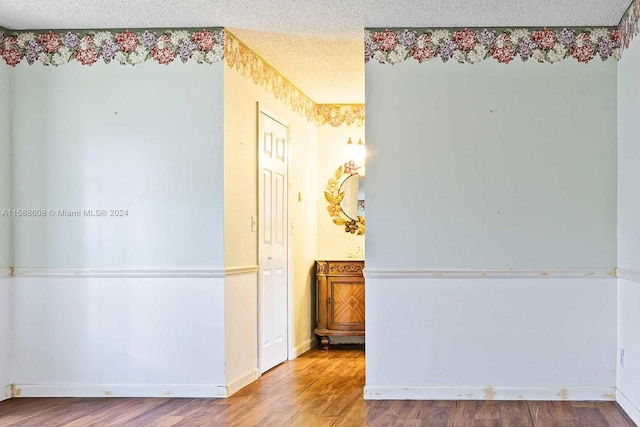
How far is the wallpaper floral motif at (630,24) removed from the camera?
15.2 ft

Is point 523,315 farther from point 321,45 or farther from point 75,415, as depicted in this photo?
point 75,415

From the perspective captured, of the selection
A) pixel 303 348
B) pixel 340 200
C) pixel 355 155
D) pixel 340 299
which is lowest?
pixel 303 348

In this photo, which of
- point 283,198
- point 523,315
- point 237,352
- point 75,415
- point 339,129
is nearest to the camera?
point 75,415

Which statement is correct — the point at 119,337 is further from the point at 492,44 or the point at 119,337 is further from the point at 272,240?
the point at 492,44

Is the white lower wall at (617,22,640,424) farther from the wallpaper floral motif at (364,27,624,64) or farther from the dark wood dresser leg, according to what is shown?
the dark wood dresser leg

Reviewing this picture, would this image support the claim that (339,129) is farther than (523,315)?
Yes

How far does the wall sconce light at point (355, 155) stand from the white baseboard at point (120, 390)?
356 centimetres

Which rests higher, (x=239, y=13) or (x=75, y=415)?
(x=239, y=13)

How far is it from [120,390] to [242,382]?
2.77 ft

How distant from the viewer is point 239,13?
496 centimetres

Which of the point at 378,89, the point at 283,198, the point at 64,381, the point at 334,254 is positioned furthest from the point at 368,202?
the point at 334,254

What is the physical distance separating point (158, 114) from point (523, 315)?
2.69 m

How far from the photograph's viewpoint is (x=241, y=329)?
5672 mm

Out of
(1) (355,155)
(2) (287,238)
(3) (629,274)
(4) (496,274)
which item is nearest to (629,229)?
(3) (629,274)
